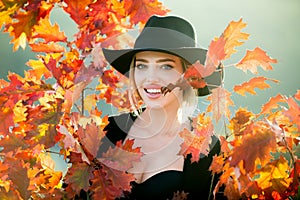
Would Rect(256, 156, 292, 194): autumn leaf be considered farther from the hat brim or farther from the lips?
the lips

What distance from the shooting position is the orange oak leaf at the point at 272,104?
125cm

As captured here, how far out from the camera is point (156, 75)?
166cm

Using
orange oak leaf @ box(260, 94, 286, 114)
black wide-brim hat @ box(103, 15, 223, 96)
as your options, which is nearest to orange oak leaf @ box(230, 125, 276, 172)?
orange oak leaf @ box(260, 94, 286, 114)

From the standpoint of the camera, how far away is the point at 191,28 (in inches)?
69.4

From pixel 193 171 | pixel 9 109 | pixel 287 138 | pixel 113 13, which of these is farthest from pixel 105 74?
pixel 287 138

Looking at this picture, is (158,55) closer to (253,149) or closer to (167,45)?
(167,45)

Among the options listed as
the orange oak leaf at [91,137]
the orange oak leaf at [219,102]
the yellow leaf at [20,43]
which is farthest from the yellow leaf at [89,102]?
the orange oak leaf at [219,102]

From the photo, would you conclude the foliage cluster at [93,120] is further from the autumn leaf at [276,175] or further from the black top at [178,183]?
the black top at [178,183]

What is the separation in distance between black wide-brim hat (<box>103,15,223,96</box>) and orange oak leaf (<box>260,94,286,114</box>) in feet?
0.97

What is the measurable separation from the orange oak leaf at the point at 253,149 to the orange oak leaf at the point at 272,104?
174 mm

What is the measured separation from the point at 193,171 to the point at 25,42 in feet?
2.39

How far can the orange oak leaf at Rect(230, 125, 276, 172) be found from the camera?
1.10 metres

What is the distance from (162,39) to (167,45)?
4 cm

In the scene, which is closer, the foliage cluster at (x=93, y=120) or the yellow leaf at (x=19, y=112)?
the foliage cluster at (x=93, y=120)
